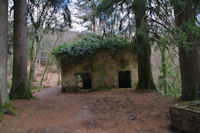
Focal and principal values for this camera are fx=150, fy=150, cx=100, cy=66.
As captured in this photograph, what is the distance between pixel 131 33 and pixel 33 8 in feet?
A: 17.4

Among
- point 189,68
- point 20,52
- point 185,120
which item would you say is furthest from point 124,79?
Answer: point 185,120

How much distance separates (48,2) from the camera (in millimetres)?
7918

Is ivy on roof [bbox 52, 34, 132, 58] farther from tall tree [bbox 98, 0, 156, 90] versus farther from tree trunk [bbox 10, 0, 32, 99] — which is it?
tree trunk [bbox 10, 0, 32, 99]

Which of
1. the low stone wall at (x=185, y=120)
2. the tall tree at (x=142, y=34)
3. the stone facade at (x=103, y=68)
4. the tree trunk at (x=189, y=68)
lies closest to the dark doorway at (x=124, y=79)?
the stone facade at (x=103, y=68)

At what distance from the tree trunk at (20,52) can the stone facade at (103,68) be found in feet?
14.7

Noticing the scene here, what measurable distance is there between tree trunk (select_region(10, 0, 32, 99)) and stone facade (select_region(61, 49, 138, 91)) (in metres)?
4.49

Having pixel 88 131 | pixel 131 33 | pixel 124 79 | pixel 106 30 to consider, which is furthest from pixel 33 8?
pixel 124 79

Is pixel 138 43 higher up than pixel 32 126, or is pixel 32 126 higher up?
pixel 138 43

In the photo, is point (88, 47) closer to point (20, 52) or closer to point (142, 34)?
point (20, 52)

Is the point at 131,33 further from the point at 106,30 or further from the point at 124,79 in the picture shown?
the point at 124,79

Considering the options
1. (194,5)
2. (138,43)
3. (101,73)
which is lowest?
(101,73)

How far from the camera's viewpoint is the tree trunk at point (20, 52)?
7037 millimetres

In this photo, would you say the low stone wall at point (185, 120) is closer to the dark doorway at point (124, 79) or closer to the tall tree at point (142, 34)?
the tall tree at point (142, 34)

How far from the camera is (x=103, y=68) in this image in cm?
1150
